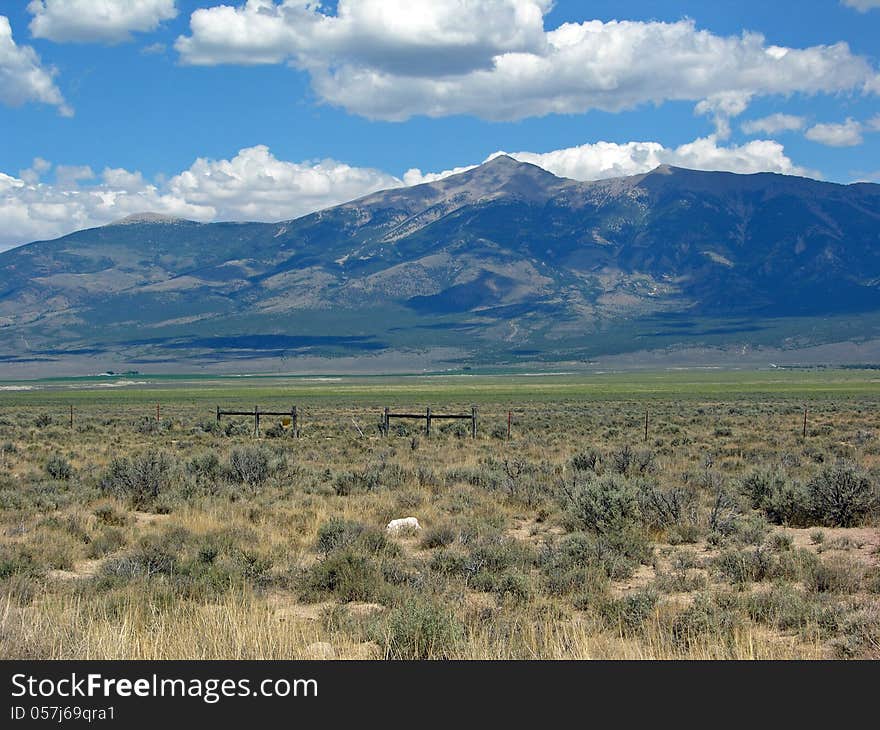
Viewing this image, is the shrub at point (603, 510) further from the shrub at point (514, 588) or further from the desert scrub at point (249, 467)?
the desert scrub at point (249, 467)

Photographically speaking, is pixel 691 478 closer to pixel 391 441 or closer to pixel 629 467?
pixel 629 467

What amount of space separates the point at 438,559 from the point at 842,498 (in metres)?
8.24

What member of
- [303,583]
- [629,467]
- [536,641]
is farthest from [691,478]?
[536,641]

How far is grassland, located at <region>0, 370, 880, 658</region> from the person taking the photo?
8281mm

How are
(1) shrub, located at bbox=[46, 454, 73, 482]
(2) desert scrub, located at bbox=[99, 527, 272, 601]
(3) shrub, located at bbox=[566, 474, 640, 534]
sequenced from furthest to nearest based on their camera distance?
(1) shrub, located at bbox=[46, 454, 73, 482] < (3) shrub, located at bbox=[566, 474, 640, 534] < (2) desert scrub, located at bbox=[99, 527, 272, 601]

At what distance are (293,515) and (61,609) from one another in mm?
7196

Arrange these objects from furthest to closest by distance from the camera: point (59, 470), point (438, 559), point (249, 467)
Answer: point (59, 470), point (249, 467), point (438, 559)

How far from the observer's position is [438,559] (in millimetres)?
12344

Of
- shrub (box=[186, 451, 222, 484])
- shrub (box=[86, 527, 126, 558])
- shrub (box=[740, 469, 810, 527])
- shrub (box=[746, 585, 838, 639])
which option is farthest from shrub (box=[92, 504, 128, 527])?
shrub (box=[740, 469, 810, 527])

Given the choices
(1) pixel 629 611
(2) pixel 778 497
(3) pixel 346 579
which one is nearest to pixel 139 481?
(3) pixel 346 579

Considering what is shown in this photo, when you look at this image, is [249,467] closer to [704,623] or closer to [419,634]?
[419,634]

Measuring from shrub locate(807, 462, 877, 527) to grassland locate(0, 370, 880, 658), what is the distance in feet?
0.12

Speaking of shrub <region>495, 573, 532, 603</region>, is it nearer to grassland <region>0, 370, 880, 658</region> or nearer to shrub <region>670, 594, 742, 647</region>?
grassland <region>0, 370, 880, 658</region>

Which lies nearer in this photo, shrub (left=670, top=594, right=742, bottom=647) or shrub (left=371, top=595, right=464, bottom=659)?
shrub (left=371, top=595, right=464, bottom=659)
